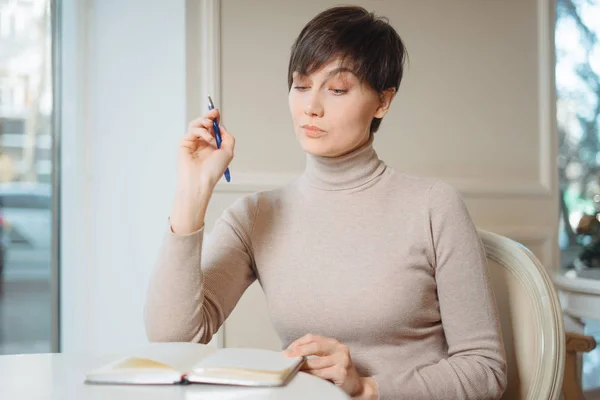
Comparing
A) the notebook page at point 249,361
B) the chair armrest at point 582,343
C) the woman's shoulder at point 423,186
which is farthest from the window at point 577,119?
the notebook page at point 249,361

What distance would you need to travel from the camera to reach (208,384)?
31.3 inches

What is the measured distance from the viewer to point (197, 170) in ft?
3.87

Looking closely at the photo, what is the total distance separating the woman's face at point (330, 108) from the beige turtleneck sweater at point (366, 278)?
0.06 m

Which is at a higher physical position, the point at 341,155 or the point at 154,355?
the point at 341,155

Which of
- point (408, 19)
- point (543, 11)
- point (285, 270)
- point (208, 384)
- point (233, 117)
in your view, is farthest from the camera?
point (543, 11)

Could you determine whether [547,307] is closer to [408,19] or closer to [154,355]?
[154,355]

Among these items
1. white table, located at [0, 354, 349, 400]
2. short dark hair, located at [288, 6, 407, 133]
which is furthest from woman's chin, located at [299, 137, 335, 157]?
white table, located at [0, 354, 349, 400]

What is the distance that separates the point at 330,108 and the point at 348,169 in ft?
0.43

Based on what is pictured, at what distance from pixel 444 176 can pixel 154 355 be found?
1370 mm

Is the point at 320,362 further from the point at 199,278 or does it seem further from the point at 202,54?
the point at 202,54

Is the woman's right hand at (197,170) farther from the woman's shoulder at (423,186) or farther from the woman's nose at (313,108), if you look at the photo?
the woman's shoulder at (423,186)

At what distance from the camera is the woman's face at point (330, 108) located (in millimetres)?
1195

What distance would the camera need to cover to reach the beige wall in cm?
179

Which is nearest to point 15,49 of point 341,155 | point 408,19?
point 408,19
